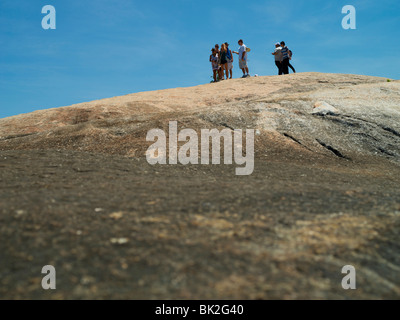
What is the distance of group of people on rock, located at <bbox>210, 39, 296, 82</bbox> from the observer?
60.7ft

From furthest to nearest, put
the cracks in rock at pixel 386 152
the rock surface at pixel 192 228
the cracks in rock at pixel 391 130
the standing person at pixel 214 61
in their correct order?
the standing person at pixel 214 61 < the cracks in rock at pixel 391 130 < the cracks in rock at pixel 386 152 < the rock surface at pixel 192 228

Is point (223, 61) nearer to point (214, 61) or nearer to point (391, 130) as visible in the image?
point (214, 61)

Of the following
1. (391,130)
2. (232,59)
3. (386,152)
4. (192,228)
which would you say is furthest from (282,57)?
(192,228)

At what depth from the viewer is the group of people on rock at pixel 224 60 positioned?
61.1ft

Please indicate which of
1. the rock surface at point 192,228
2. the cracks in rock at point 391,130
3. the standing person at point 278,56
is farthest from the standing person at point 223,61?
the rock surface at point 192,228

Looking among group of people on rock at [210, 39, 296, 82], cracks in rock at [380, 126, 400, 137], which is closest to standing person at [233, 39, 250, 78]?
group of people on rock at [210, 39, 296, 82]

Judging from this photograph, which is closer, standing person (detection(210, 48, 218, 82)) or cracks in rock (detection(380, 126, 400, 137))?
cracks in rock (detection(380, 126, 400, 137))

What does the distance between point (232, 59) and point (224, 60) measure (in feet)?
1.59

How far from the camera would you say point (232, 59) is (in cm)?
1930

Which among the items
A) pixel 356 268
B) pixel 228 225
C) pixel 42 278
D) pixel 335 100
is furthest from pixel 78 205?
pixel 335 100

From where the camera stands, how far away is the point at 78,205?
386 centimetres

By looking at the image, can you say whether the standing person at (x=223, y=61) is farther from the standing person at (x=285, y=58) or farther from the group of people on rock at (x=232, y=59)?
the standing person at (x=285, y=58)

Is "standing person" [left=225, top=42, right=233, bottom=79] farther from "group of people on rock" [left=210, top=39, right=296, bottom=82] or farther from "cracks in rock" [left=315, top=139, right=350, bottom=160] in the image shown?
"cracks in rock" [left=315, top=139, right=350, bottom=160]
